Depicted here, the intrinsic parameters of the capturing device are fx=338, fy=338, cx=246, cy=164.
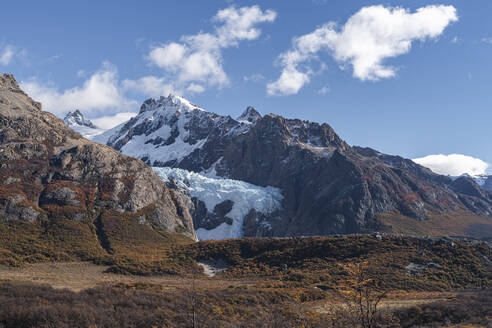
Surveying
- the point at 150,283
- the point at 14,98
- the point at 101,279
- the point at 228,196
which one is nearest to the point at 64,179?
the point at 14,98

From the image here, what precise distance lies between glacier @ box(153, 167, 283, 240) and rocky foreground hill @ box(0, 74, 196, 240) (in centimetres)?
5483

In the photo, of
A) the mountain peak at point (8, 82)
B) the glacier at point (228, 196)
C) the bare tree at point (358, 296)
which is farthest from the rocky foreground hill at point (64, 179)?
the bare tree at point (358, 296)

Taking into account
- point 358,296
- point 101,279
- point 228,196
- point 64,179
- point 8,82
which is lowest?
point 101,279

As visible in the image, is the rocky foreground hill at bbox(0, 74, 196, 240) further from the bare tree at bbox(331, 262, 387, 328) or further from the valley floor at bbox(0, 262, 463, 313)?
the bare tree at bbox(331, 262, 387, 328)

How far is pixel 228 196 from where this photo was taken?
172375 millimetres

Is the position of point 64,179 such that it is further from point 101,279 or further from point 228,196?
point 228,196

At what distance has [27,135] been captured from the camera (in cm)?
9656

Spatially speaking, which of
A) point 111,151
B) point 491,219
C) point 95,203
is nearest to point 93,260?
point 95,203

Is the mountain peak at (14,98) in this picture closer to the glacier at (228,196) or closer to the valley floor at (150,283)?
the glacier at (228,196)

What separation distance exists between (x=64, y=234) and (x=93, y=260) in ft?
48.4

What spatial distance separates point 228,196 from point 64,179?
93937mm

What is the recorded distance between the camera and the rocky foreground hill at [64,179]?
76875mm

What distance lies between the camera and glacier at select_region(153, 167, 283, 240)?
161 metres

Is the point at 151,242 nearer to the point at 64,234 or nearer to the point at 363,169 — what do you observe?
the point at 64,234
